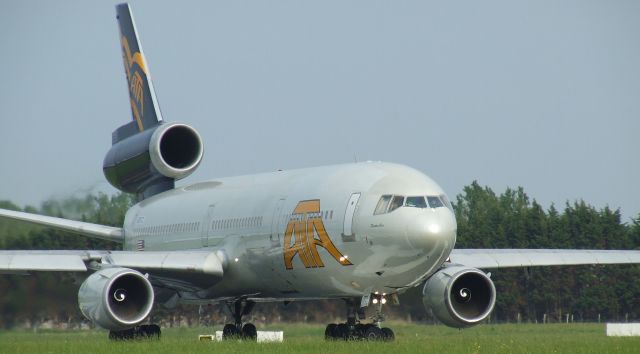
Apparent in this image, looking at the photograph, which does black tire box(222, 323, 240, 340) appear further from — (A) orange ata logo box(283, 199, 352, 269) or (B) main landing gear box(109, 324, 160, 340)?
(A) orange ata logo box(283, 199, 352, 269)

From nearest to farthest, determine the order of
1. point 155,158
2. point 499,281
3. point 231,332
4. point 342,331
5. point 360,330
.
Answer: point 360,330 → point 342,331 → point 231,332 → point 155,158 → point 499,281

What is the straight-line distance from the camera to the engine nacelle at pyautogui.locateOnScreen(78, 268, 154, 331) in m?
27.7

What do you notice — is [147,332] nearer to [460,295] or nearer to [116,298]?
[116,298]

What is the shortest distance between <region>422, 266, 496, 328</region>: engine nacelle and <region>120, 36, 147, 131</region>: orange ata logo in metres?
14.1

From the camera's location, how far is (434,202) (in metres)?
26.5

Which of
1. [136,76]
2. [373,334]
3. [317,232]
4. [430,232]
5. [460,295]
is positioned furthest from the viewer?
[136,76]

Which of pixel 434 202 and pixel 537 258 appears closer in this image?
pixel 434 202

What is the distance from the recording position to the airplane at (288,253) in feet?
86.5

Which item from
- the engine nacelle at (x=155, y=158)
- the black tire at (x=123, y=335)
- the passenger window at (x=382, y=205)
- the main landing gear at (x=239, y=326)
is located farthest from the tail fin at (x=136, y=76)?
the passenger window at (x=382, y=205)

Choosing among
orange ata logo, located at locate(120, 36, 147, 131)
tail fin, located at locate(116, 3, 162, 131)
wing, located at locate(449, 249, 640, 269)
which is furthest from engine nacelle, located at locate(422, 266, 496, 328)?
orange ata logo, located at locate(120, 36, 147, 131)

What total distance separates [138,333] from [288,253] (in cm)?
542

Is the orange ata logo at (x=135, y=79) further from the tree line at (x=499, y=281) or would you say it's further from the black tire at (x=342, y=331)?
the black tire at (x=342, y=331)

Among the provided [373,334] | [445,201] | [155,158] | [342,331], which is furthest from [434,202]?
[155,158]

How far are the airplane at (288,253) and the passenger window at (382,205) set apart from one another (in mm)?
25
